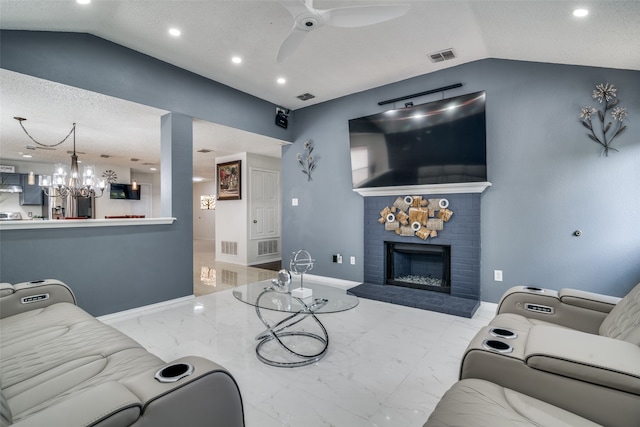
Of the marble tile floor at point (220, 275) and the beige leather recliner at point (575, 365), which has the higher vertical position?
the beige leather recliner at point (575, 365)

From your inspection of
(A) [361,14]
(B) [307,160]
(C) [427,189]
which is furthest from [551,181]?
(B) [307,160]

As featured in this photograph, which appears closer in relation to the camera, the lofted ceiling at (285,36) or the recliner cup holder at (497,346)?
the recliner cup holder at (497,346)

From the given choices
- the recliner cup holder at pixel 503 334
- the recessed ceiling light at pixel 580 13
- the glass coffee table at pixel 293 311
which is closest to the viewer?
the recliner cup holder at pixel 503 334

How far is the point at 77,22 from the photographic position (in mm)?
2711

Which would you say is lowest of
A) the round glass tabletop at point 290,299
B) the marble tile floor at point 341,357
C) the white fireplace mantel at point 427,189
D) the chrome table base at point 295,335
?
the marble tile floor at point 341,357

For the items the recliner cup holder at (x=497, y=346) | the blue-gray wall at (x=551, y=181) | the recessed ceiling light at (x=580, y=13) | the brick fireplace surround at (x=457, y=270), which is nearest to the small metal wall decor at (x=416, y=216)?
the brick fireplace surround at (x=457, y=270)

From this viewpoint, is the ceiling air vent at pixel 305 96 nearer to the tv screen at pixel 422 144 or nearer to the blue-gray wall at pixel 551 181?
the tv screen at pixel 422 144

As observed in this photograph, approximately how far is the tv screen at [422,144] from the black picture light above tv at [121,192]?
758 cm

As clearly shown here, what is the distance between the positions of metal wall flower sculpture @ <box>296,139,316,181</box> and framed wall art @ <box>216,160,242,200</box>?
1957mm

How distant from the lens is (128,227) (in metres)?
3.37

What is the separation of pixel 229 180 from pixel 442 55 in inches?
194

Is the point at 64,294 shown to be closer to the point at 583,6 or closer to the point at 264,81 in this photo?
the point at 264,81

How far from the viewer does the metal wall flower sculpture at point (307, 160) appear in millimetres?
5004

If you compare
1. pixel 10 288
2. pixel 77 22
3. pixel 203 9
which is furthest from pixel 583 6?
pixel 10 288
